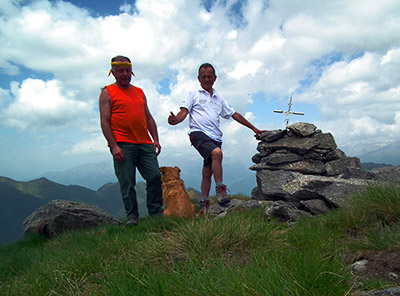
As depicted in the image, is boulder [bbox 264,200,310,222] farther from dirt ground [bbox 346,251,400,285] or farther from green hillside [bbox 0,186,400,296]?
dirt ground [bbox 346,251,400,285]

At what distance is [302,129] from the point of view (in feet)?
32.3

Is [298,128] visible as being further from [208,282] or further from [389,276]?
[208,282]

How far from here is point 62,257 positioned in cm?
398

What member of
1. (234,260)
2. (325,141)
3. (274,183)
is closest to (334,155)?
(325,141)

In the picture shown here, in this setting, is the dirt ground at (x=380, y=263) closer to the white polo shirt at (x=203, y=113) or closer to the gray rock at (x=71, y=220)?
the white polo shirt at (x=203, y=113)

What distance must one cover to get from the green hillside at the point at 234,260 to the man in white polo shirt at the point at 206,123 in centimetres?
179

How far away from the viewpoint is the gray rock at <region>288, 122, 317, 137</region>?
9.81m

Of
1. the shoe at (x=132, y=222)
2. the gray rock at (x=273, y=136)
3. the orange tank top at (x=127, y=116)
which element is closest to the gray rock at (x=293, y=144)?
the gray rock at (x=273, y=136)

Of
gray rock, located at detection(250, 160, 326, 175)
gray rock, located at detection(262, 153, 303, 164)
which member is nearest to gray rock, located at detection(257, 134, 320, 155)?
gray rock, located at detection(262, 153, 303, 164)

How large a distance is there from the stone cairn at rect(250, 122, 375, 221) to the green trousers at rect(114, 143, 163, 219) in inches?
108

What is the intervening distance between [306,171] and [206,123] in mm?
4448

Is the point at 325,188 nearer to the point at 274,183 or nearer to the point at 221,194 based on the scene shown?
the point at 274,183

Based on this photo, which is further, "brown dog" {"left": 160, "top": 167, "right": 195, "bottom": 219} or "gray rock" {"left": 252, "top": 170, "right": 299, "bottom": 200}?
"gray rock" {"left": 252, "top": 170, "right": 299, "bottom": 200}

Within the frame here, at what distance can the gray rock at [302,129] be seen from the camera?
32.2 ft
